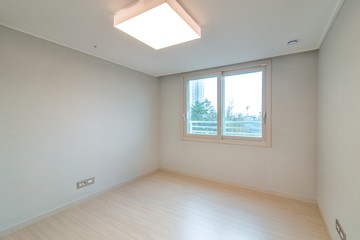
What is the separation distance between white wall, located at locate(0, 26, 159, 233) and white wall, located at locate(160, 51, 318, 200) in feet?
6.50

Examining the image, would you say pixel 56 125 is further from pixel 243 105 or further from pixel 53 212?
pixel 243 105

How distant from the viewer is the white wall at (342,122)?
1.21 m

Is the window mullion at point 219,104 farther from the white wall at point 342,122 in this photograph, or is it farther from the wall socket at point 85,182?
the wall socket at point 85,182

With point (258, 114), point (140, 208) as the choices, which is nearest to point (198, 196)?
point (140, 208)

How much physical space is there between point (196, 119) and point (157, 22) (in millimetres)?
2372

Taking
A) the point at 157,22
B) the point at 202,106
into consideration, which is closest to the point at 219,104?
the point at 202,106

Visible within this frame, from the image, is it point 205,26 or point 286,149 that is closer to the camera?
point 205,26

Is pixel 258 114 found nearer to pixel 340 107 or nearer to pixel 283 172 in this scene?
pixel 283 172

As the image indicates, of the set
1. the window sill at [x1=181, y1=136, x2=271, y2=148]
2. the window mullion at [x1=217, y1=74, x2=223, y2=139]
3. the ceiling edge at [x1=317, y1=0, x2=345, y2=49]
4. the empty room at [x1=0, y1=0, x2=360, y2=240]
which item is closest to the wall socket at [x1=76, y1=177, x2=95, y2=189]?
the empty room at [x1=0, y1=0, x2=360, y2=240]

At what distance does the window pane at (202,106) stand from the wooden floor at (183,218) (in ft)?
4.18

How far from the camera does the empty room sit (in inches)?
59.3

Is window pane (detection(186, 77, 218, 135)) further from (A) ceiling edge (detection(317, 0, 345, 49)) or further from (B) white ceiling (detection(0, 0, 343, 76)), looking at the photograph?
(A) ceiling edge (detection(317, 0, 345, 49))

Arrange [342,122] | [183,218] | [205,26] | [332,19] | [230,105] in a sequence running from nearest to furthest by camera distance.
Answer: [342,122] < [332,19] < [205,26] < [183,218] < [230,105]

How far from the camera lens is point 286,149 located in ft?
8.70
